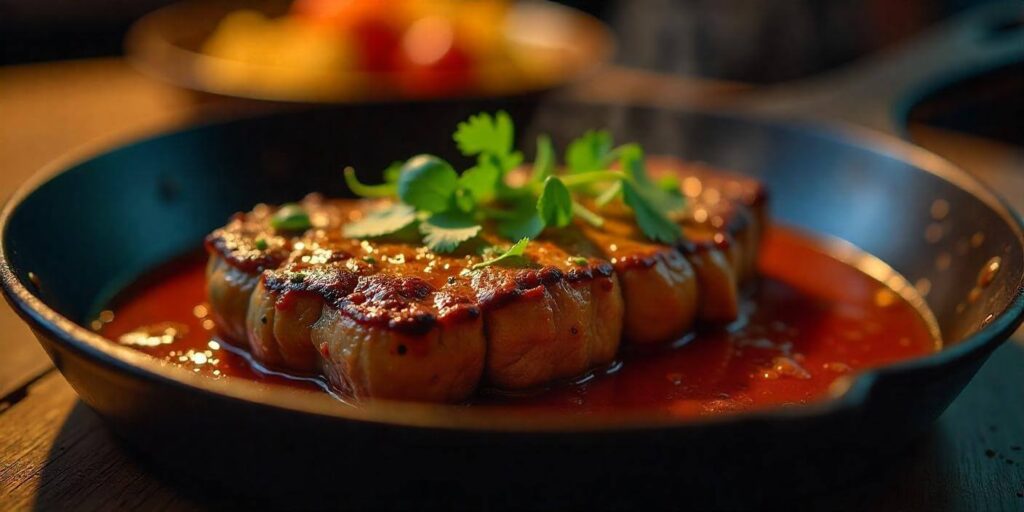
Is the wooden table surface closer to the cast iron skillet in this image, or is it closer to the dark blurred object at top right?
the cast iron skillet

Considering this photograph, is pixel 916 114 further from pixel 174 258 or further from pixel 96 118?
pixel 96 118

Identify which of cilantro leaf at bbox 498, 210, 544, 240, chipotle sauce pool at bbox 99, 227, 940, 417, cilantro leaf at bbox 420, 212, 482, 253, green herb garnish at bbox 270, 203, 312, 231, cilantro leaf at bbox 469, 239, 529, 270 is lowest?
chipotle sauce pool at bbox 99, 227, 940, 417

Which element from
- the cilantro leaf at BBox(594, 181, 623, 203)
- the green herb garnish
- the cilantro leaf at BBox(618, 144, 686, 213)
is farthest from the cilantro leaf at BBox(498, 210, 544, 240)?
the green herb garnish

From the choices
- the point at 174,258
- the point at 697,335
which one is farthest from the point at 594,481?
the point at 174,258

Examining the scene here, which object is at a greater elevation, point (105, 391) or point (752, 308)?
point (105, 391)

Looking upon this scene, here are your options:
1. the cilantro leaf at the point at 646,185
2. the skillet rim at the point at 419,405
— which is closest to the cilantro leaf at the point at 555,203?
the cilantro leaf at the point at 646,185

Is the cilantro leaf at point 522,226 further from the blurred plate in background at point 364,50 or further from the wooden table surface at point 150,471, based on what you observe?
the blurred plate in background at point 364,50

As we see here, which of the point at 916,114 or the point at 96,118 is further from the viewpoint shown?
the point at 96,118
